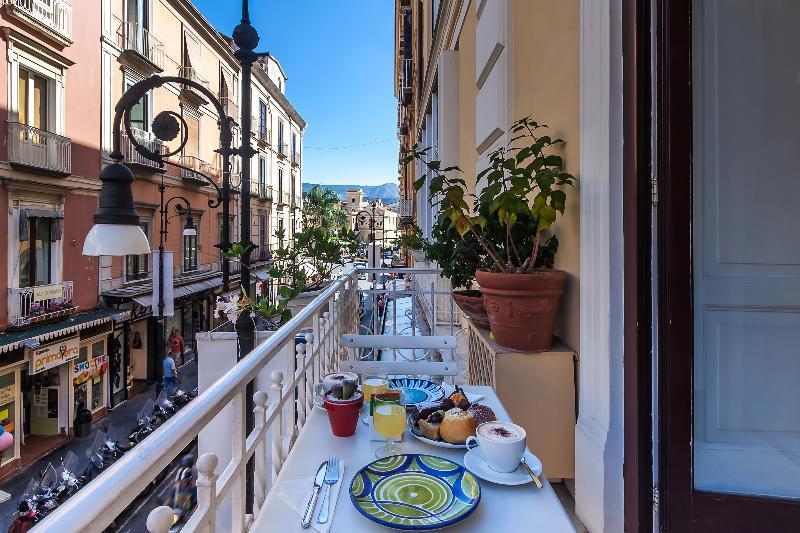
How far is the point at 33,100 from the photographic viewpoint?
9.27m

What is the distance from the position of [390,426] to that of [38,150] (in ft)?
36.5

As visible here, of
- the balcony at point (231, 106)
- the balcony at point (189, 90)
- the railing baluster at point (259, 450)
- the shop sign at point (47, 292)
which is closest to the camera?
the railing baluster at point (259, 450)

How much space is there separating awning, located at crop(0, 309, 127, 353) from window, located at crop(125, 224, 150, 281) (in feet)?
4.15

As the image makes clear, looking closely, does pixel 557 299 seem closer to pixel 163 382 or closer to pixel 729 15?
pixel 729 15

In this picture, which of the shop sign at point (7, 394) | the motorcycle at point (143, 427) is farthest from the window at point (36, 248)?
the motorcycle at point (143, 427)

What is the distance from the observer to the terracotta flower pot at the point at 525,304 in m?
1.86

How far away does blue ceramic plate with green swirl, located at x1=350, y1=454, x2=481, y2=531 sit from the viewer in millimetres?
875

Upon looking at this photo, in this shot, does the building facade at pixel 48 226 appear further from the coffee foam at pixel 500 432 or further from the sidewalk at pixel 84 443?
the coffee foam at pixel 500 432

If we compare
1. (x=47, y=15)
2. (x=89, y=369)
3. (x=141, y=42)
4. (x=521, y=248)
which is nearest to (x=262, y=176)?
(x=141, y=42)

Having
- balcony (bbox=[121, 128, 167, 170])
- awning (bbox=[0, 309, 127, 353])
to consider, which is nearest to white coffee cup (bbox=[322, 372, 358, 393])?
awning (bbox=[0, 309, 127, 353])

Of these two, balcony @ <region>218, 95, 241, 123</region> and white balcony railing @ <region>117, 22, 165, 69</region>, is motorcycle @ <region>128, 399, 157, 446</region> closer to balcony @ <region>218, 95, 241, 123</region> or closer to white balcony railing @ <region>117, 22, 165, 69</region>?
white balcony railing @ <region>117, 22, 165, 69</region>

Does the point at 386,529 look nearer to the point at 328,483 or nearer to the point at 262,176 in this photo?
the point at 328,483

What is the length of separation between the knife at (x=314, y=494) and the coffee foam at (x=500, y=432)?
0.40 metres

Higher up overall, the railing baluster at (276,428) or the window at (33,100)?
the window at (33,100)
